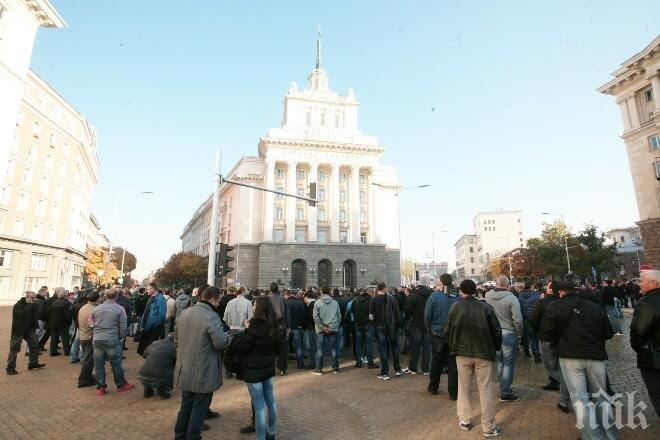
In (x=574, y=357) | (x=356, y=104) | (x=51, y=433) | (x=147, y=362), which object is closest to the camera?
(x=574, y=357)

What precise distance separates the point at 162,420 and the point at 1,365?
741 cm

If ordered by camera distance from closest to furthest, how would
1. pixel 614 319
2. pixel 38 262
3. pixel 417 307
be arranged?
1. pixel 417 307
2. pixel 614 319
3. pixel 38 262

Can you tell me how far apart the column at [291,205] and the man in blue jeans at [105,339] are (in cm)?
4002

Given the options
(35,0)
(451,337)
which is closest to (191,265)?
(35,0)

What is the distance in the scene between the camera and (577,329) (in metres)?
4.86

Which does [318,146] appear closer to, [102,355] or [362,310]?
[362,310]

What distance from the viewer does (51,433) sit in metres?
5.36

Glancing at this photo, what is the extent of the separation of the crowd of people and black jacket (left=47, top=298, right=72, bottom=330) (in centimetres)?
4

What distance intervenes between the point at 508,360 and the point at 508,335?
1.54 feet

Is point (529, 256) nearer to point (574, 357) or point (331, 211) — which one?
point (331, 211)

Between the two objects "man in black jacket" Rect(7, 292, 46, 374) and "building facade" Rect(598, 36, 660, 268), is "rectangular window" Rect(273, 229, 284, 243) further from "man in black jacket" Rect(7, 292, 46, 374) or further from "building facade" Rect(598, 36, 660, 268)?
"man in black jacket" Rect(7, 292, 46, 374)

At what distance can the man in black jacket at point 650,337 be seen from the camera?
4219 mm

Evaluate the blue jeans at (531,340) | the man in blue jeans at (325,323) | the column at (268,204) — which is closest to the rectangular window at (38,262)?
the column at (268,204)

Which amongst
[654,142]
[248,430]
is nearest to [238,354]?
[248,430]
